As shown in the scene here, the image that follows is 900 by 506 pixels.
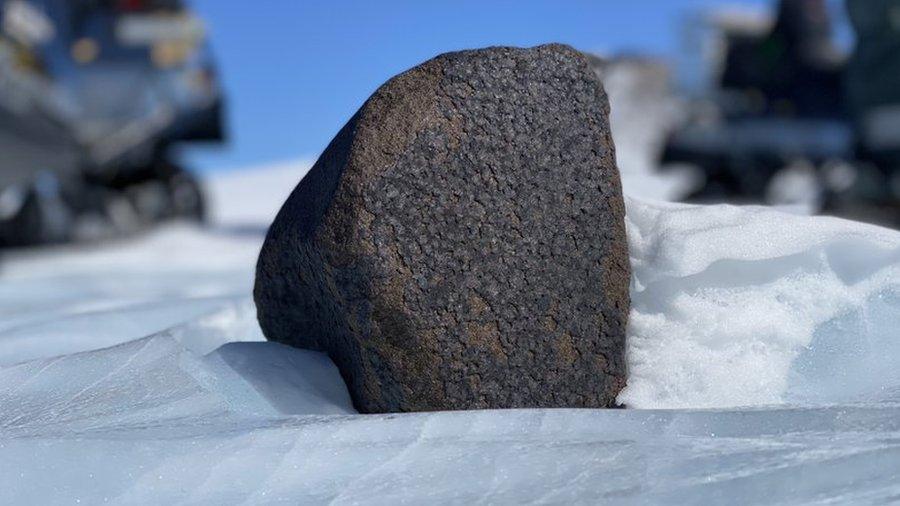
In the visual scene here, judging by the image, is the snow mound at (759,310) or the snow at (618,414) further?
the snow mound at (759,310)

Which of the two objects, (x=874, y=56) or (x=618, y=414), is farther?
(x=874, y=56)

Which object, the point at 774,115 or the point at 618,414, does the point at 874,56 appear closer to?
the point at 774,115

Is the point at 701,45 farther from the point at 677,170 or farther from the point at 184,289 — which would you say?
the point at 184,289

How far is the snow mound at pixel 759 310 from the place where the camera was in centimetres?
135

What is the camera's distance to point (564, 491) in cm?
102

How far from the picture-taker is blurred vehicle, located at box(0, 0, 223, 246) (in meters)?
7.60

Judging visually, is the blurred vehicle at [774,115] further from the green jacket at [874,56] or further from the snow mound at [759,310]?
the snow mound at [759,310]

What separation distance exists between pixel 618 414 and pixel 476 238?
32 centimetres

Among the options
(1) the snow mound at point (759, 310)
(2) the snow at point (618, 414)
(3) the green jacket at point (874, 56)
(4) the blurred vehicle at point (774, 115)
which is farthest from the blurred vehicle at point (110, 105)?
(1) the snow mound at point (759, 310)

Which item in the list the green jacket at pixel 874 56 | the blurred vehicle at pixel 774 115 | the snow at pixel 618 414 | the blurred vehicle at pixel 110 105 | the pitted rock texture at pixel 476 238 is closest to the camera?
the snow at pixel 618 414

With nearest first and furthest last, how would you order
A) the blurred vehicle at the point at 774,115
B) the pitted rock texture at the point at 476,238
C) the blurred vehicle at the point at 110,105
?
the pitted rock texture at the point at 476,238, the blurred vehicle at the point at 110,105, the blurred vehicle at the point at 774,115

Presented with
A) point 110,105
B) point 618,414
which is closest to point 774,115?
point 110,105

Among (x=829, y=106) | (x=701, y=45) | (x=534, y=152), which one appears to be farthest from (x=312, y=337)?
(x=701, y=45)

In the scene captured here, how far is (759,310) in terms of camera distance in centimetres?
141
